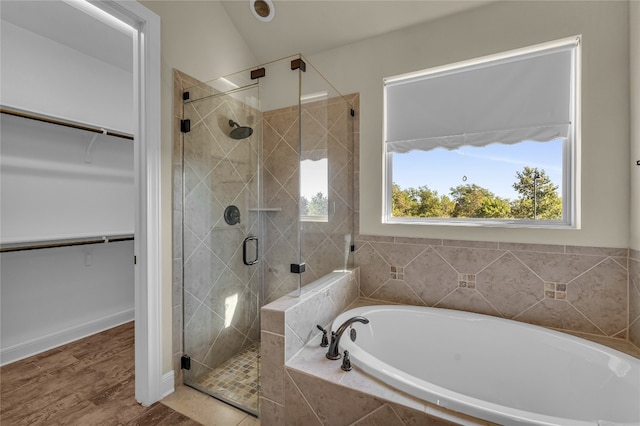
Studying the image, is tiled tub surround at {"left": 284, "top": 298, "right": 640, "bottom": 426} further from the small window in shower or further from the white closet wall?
the white closet wall

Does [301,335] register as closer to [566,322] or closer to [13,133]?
[566,322]

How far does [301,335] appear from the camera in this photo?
1.51 metres

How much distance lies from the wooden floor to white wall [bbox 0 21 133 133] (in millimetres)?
1916

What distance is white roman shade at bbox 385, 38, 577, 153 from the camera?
1.77 m

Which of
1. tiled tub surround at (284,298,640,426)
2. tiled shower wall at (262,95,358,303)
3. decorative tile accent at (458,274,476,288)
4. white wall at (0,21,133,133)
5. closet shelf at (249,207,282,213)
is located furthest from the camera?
white wall at (0,21,133,133)

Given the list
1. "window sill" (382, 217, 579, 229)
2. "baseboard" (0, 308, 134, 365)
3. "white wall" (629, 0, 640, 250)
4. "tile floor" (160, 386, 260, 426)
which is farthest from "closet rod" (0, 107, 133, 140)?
"white wall" (629, 0, 640, 250)

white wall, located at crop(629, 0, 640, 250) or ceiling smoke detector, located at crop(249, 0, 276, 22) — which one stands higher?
ceiling smoke detector, located at crop(249, 0, 276, 22)

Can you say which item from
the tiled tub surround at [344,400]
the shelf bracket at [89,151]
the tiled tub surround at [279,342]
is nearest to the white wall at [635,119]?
the tiled tub surround at [344,400]

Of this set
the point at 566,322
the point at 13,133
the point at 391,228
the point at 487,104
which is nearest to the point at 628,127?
the point at 487,104

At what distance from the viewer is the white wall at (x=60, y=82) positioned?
2148 millimetres

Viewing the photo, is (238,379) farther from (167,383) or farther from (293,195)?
(293,195)

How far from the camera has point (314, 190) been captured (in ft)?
6.07

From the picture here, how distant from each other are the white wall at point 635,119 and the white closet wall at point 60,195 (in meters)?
3.48

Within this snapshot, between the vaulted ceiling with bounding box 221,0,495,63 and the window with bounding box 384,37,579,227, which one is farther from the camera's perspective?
the vaulted ceiling with bounding box 221,0,495,63
